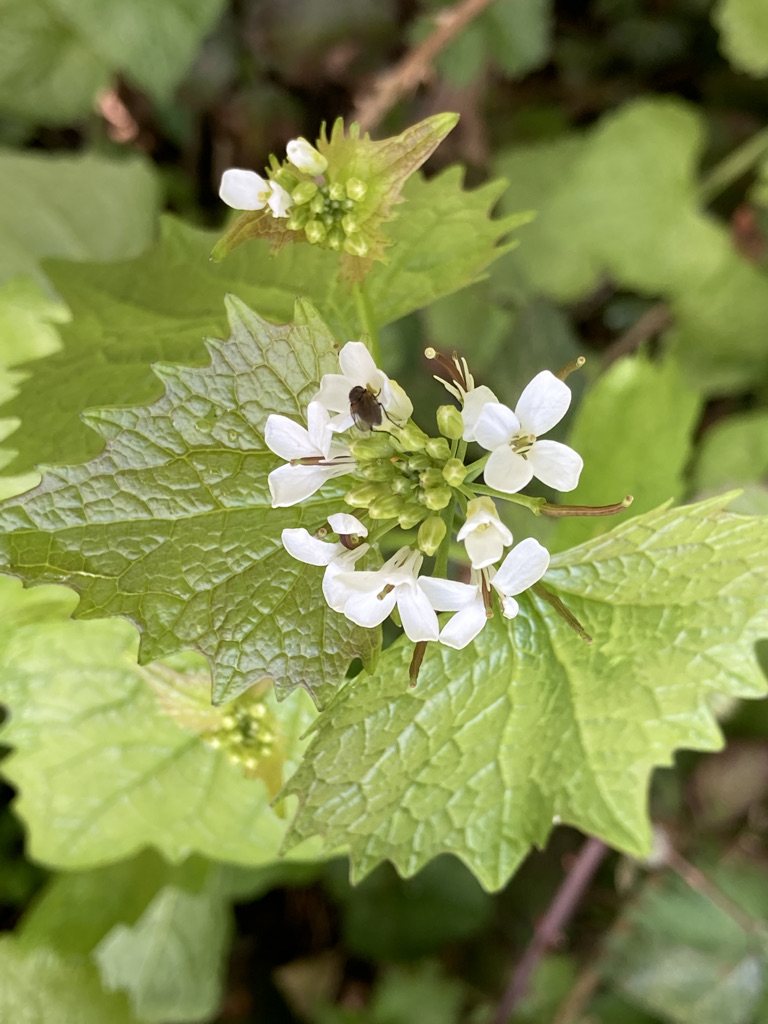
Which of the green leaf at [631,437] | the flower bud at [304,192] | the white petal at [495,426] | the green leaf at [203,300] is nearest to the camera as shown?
the white petal at [495,426]

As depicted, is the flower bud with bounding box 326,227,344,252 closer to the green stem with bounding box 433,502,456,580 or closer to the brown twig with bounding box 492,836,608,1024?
the green stem with bounding box 433,502,456,580

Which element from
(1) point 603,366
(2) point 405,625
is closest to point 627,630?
(2) point 405,625

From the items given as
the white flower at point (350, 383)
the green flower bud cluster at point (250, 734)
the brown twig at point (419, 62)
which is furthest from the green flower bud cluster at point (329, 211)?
the brown twig at point (419, 62)

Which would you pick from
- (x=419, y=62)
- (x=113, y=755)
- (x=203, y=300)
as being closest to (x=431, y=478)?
(x=203, y=300)

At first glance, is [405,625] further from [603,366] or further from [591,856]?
[603,366]

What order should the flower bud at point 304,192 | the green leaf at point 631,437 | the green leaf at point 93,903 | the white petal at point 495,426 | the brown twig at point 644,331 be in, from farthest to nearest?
1. the brown twig at point 644,331
2. the green leaf at point 93,903
3. the green leaf at point 631,437
4. the flower bud at point 304,192
5. the white petal at point 495,426

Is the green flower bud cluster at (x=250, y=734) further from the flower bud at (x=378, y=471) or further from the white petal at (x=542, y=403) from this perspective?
the white petal at (x=542, y=403)

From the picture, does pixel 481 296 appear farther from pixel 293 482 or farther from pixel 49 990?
pixel 49 990
